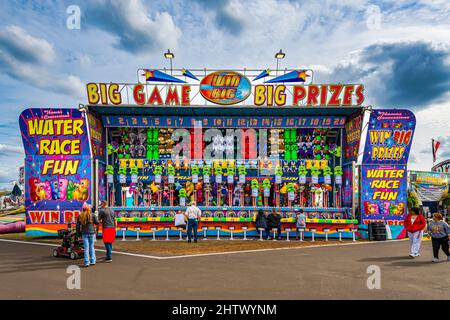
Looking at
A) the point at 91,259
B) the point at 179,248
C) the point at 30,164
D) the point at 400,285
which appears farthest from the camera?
the point at 30,164

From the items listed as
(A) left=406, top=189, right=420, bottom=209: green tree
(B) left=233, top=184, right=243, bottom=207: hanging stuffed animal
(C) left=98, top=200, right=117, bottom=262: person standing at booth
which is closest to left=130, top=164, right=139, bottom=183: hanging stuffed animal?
(B) left=233, top=184, right=243, bottom=207: hanging stuffed animal

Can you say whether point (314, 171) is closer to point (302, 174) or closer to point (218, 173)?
point (302, 174)

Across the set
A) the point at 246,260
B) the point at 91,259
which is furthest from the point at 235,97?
the point at 91,259

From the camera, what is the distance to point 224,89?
1925 centimetres

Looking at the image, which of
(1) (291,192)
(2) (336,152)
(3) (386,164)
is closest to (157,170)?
(1) (291,192)

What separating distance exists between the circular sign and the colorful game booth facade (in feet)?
0.18

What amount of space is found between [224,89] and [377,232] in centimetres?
1115

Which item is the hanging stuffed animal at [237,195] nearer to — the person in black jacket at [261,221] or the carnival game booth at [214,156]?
the carnival game booth at [214,156]

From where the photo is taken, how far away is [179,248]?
554 inches

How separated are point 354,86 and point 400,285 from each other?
13.5 metres

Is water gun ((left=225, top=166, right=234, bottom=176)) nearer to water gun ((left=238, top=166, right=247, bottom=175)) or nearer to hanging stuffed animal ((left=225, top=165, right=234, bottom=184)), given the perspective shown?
hanging stuffed animal ((left=225, top=165, right=234, bottom=184))

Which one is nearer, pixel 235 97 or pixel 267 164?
pixel 235 97

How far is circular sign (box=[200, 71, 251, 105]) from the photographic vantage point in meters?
19.2
